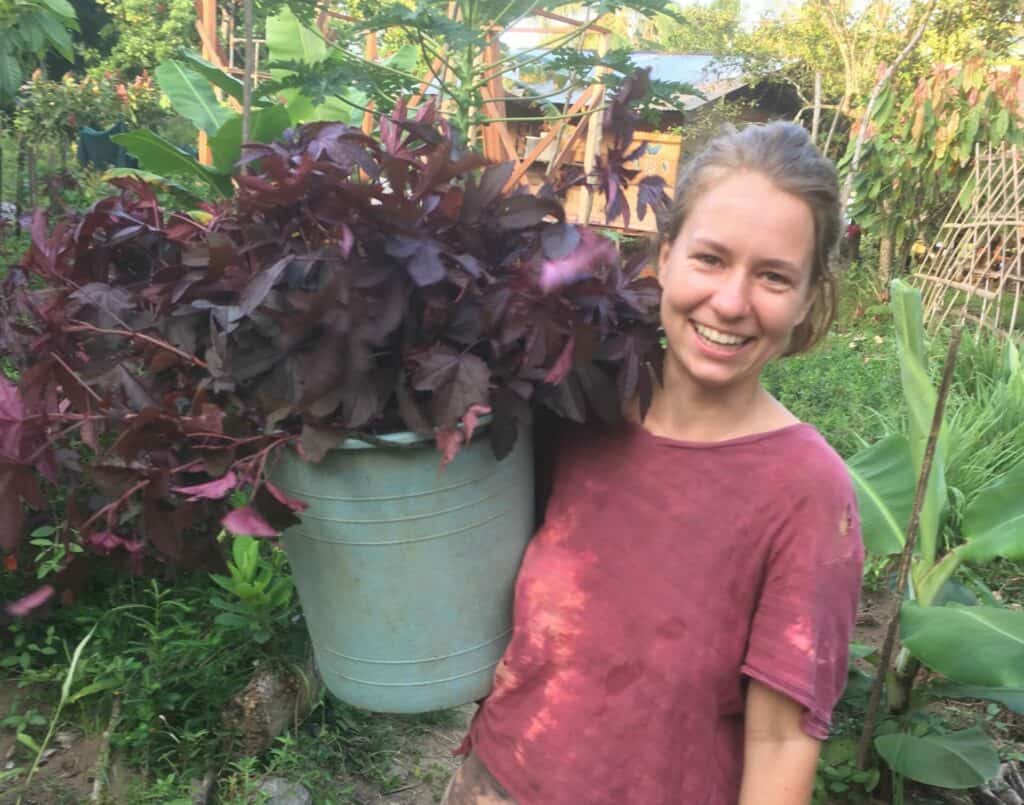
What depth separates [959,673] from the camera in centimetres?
181

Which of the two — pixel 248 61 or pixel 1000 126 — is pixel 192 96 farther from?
pixel 1000 126

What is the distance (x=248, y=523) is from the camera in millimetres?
930

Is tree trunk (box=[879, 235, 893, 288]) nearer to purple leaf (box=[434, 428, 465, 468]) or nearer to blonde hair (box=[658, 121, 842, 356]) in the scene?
blonde hair (box=[658, 121, 842, 356])

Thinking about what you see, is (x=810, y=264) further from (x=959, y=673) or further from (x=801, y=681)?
(x=959, y=673)

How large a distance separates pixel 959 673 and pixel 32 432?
1.77 meters

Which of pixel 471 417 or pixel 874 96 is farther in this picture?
pixel 874 96

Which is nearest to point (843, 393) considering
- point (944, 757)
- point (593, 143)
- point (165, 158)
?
point (593, 143)

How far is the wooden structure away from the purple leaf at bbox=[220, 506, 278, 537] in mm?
6514

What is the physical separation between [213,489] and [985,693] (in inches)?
81.5

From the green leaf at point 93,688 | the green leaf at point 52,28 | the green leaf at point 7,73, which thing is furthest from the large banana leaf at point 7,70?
the green leaf at point 93,688

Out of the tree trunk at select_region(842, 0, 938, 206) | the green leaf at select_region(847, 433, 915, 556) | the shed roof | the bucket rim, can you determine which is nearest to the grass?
the green leaf at select_region(847, 433, 915, 556)

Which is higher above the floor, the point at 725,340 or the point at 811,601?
the point at 725,340

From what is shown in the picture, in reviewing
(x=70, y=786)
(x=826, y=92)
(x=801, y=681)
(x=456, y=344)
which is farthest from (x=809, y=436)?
(x=826, y=92)

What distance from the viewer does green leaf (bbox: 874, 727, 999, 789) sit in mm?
1945
